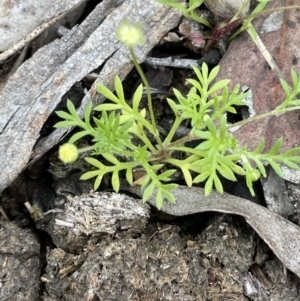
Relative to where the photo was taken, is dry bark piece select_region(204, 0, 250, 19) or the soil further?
dry bark piece select_region(204, 0, 250, 19)

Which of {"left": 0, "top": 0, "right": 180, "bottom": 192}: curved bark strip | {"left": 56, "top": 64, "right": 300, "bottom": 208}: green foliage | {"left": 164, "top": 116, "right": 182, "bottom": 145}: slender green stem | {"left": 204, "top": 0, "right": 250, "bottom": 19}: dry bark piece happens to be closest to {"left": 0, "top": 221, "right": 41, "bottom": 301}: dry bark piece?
{"left": 0, "top": 0, "right": 180, "bottom": 192}: curved bark strip

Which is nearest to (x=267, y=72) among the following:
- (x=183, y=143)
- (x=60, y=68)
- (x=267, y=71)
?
(x=267, y=71)

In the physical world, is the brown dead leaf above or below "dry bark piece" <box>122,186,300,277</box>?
above

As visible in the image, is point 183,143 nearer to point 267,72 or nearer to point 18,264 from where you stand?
point 267,72

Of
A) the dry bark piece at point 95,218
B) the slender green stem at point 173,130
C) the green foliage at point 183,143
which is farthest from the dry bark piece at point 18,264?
the slender green stem at point 173,130

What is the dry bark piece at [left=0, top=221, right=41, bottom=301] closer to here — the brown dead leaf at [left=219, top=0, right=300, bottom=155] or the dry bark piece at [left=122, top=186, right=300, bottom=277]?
the dry bark piece at [left=122, top=186, right=300, bottom=277]

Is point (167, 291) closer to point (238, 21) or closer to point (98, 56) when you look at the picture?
point (98, 56)

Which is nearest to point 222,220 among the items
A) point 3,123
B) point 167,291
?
point 167,291
